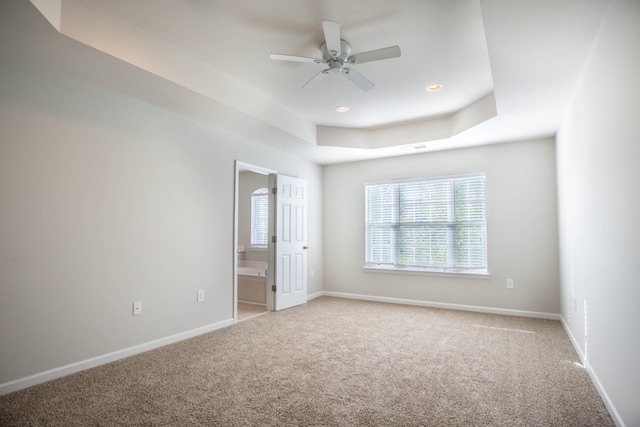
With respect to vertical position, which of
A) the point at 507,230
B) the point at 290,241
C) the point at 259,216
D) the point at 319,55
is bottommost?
the point at 290,241

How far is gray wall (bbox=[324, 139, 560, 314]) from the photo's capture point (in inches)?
178

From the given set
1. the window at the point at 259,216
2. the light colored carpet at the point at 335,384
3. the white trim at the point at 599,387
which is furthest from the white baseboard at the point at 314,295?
the white trim at the point at 599,387

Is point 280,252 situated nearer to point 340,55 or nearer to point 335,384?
point 335,384

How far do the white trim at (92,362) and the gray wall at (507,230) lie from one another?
312 centimetres

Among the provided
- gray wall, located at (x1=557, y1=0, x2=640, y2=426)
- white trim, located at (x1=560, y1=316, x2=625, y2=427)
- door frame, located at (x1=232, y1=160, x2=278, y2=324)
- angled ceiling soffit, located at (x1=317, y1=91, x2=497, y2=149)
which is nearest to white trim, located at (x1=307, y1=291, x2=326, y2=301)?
door frame, located at (x1=232, y1=160, x2=278, y2=324)

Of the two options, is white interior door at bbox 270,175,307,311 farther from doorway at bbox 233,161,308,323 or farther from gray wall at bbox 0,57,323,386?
gray wall at bbox 0,57,323,386

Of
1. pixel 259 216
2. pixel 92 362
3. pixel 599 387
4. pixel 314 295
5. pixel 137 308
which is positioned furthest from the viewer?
pixel 259 216

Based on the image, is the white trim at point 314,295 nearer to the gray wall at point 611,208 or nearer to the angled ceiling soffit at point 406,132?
the angled ceiling soffit at point 406,132

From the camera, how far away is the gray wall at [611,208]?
174cm

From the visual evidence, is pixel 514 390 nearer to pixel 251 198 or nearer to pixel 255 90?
pixel 255 90

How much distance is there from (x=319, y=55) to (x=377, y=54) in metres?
0.67

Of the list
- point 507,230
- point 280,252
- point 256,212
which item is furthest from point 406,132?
point 256,212

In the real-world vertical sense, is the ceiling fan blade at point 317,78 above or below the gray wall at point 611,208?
above

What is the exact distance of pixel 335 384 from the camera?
2.57m
